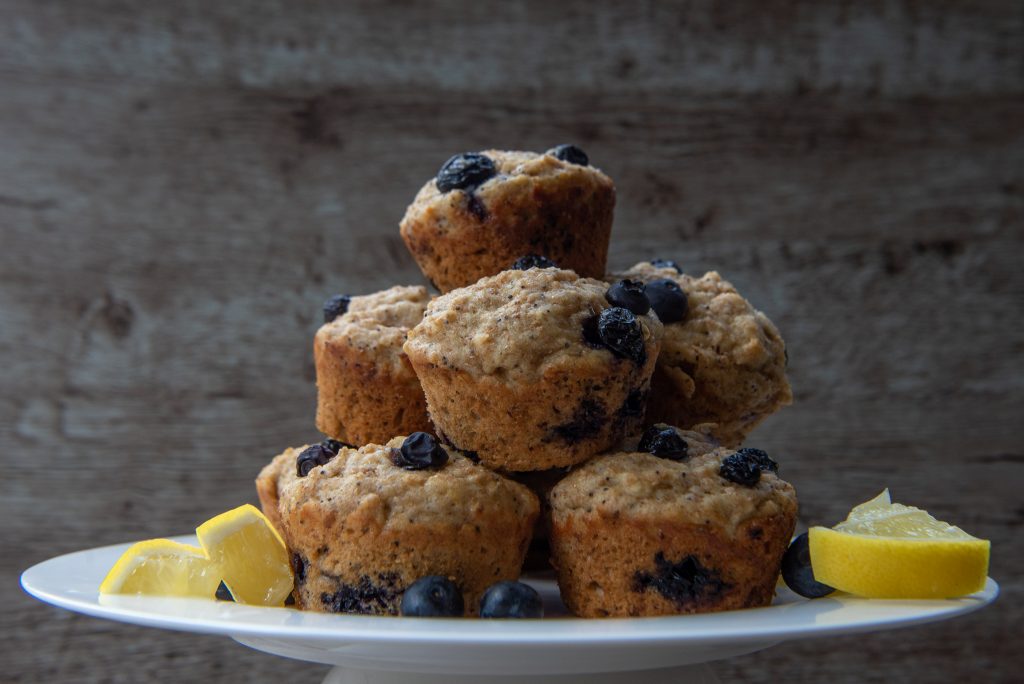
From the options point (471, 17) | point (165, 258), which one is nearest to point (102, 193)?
point (165, 258)

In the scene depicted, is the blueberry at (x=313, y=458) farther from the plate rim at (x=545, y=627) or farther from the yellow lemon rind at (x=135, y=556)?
the plate rim at (x=545, y=627)

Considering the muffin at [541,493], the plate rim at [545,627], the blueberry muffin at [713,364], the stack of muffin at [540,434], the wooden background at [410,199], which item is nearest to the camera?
the plate rim at [545,627]

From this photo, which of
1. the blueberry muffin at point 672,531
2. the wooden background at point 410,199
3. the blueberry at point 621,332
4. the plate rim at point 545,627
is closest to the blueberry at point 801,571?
the blueberry muffin at point 672,531

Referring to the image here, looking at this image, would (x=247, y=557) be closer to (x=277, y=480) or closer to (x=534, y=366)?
(x=277, y=480)

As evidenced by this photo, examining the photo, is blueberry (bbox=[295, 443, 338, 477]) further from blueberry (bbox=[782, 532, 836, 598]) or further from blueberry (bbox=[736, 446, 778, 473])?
blueberry (bbox=[782, 532, 836, 598])

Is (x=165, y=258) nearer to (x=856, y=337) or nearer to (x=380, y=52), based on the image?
(x=380, y=52)

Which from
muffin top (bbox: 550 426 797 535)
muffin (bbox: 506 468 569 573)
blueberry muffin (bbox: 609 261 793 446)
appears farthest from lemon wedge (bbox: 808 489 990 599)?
muffin (bbox: 506 468 569 573)
